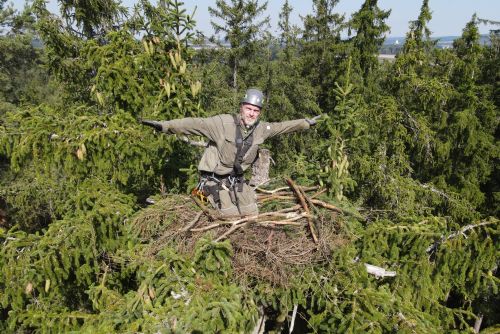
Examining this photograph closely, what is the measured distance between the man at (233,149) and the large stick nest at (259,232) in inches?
11.5

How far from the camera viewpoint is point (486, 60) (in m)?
24.0

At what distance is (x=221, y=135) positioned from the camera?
5301 millimetres

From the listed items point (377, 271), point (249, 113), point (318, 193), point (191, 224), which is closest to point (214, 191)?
point (191, 224)

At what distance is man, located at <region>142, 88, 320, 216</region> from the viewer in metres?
5.27

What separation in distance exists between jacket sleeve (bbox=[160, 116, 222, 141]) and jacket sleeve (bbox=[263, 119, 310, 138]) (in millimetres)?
767

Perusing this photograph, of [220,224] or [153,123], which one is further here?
[220,224]

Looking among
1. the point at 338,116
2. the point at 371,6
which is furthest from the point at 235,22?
the point at 338,116

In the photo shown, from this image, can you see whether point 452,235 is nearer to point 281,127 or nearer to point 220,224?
point 281,127

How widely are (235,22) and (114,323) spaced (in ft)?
67.9

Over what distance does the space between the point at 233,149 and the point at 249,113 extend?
0.55m

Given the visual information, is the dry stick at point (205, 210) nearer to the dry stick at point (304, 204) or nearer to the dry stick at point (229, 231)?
the dry stick at point (229, 231)

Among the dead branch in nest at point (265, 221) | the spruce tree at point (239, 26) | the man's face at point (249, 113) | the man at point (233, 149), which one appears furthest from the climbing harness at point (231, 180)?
the spruce tree at point (239, 26)

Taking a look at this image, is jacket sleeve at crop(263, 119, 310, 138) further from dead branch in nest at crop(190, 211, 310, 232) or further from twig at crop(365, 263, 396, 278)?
twig at crop(365, 263, 396, 278)

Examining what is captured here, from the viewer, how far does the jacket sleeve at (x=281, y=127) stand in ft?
18.5
